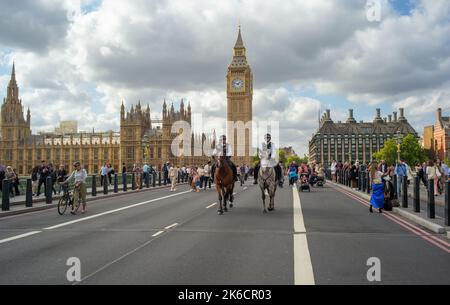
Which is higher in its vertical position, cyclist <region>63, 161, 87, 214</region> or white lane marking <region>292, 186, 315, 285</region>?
cyclist <region>63, 161, 87, 214</region>

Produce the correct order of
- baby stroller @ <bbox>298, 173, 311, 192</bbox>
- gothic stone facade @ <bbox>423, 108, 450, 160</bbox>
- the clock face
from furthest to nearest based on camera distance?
1. the clock face
2. gothic stone facade @ <bbox>423, 108, 450, 160</bbox>
3. baby stroller @ <bbox>298, 173, 311, 192</bbox>

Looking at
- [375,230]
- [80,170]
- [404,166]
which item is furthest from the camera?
[404,166]

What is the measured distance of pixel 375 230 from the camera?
10578 millimetres

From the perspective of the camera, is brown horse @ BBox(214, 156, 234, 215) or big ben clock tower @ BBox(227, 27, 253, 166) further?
big ben clock tower @ BBox(227, 27, 253, 166)

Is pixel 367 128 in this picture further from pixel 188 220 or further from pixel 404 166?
pixel 188 220

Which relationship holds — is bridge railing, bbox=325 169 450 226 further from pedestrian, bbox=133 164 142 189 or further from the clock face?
the clock face

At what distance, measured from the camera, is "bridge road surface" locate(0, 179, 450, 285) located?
6.10 metres

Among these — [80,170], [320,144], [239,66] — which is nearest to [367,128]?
[320,144]

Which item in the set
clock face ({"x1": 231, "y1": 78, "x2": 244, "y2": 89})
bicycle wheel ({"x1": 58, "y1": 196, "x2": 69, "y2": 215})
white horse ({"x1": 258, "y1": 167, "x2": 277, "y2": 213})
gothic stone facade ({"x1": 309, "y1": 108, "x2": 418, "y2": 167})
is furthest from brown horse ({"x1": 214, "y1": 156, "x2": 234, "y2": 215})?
gothic stone facade ({"x1": 309, "y1": 108, "x2": 418, "y2": 167})

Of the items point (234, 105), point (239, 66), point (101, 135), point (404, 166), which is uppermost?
point (239, 66)

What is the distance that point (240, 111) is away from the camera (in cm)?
12825

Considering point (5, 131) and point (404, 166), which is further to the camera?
point (5, 131)

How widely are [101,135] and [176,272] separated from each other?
126m

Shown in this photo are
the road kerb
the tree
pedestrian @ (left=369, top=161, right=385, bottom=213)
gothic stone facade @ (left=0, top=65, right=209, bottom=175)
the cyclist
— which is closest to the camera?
the road kerb
